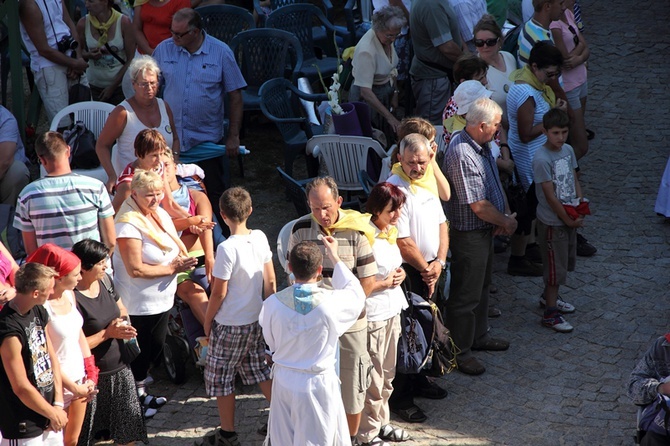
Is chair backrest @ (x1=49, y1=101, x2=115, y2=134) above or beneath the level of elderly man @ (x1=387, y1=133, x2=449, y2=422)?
above

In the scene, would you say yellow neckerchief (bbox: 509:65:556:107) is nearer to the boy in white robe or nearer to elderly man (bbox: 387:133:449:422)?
elderly man (bbox: 387:133:449:422)

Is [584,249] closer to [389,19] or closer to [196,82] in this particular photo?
[389,19]

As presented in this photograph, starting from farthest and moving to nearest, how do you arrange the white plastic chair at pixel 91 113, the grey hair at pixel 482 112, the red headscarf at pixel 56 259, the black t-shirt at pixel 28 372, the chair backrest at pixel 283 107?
the chair backrest at pixel 283 107 → the white plastic chair at pixel 91 113 → the grey hair at pixel 482 112 → the red headscarf at pixel 56 259 → the black t-shirt at pixel 28 372

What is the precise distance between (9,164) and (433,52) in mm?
3873

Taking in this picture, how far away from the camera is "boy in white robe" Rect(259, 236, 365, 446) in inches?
193

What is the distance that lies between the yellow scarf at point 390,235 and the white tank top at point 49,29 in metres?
4.14

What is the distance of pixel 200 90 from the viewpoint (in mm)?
8039

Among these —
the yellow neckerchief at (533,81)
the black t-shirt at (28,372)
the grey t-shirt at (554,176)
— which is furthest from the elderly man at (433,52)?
the black t-shirt at (28,372)

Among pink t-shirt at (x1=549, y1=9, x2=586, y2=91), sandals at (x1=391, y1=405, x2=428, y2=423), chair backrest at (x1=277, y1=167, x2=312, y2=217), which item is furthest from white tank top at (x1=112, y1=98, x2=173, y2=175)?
pink t-shirt at (x1=549, y1=9, x2=586, y2=91)

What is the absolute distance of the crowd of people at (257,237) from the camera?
498cm

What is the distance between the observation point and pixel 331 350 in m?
5.00

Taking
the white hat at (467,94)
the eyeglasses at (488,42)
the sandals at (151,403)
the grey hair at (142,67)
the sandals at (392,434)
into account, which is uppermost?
the eyeglasses at (488,42)

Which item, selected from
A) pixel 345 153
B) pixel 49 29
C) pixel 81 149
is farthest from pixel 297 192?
pixel 49 29

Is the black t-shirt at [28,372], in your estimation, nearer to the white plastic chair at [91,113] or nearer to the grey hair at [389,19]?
the white plastic chair at [91,113]
